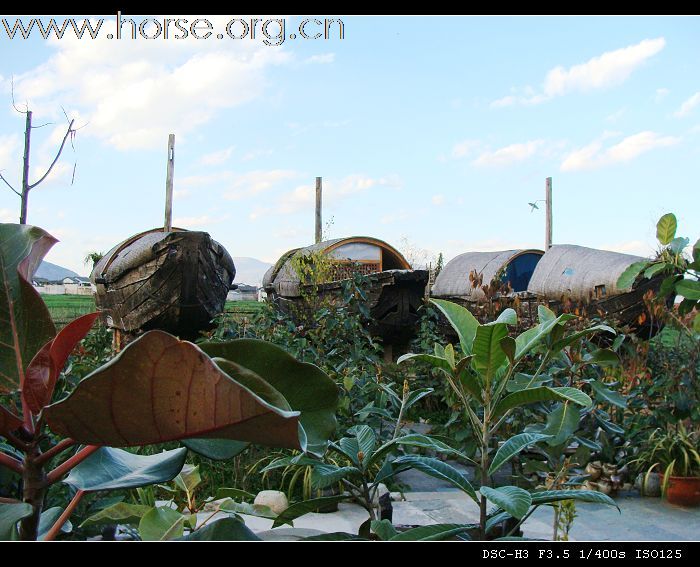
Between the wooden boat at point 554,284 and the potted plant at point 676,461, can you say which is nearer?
the potted plant at point 676,461

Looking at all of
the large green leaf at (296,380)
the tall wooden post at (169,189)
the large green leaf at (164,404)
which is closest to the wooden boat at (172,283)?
the tall wooden post at (169,189)

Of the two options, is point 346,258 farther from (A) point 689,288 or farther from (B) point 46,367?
(B) point 46,367

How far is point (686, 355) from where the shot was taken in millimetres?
4844

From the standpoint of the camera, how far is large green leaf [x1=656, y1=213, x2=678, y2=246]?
2.64 m

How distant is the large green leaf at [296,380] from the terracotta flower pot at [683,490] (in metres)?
4.07

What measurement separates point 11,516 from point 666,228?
266 centimetres

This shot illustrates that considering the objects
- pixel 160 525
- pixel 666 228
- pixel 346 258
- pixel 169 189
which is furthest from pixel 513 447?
pixel 169 189

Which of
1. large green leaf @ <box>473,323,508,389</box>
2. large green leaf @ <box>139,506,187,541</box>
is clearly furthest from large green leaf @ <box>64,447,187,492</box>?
large green leaf @ <box>473,323,508,389</box>

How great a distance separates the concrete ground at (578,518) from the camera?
3.38 meters

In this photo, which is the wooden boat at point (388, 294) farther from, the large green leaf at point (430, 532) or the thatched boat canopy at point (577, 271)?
the large green leaf at point (430, 532)
